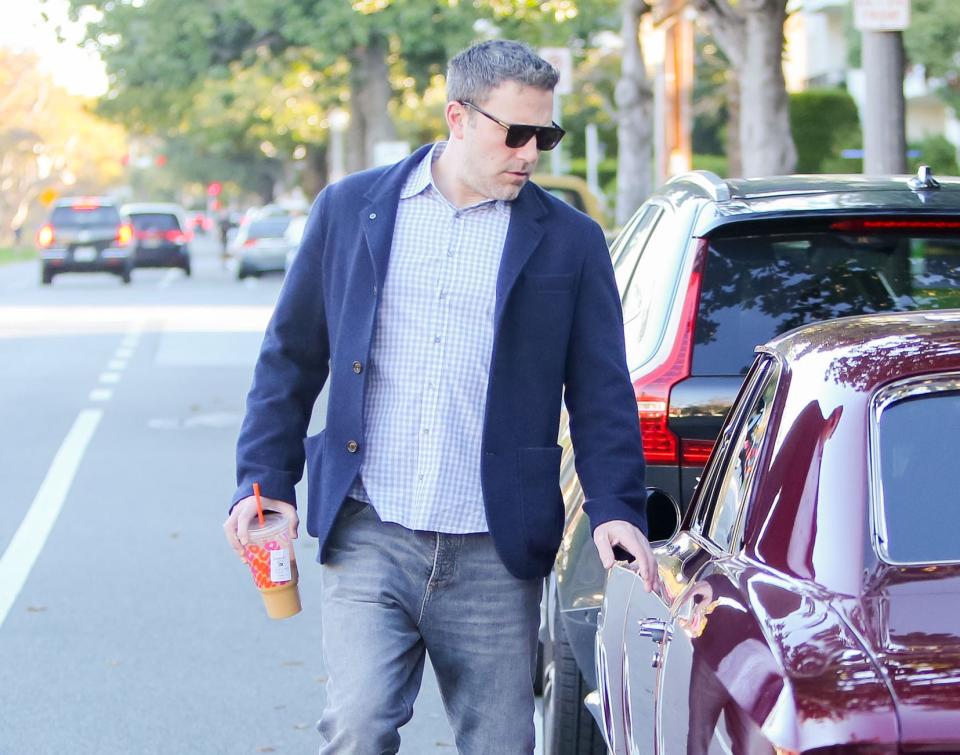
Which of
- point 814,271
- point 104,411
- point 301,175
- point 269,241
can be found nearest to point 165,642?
point 814,271

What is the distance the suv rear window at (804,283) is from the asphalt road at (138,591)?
191 centimetres

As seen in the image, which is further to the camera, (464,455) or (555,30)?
(555,30)

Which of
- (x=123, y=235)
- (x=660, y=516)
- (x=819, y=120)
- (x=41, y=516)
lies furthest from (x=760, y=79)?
(x=819, y=120)

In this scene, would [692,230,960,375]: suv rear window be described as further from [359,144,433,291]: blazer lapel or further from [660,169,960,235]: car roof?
[359,144,433,291]: blazer lapel

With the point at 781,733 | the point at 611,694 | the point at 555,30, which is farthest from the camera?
the point at 555,30

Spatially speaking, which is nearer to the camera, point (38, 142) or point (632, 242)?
point (632, 242)

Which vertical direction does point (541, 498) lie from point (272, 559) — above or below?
above

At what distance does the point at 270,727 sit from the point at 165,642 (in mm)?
1299

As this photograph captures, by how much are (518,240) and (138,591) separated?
4993mm

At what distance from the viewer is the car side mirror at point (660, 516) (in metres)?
4.39

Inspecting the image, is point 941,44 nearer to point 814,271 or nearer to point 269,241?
point 269,241

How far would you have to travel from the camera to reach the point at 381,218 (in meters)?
3.83

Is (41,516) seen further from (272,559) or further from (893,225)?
(272,559)

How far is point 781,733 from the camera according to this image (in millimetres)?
2414
